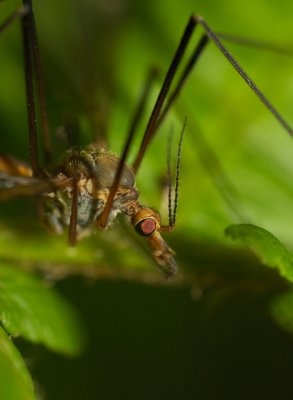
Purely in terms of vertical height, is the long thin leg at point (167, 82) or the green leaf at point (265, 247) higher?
the long thin leg at point (167, 82)

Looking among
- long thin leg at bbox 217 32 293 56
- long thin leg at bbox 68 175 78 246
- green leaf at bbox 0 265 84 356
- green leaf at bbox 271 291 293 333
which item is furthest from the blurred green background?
green leaf at bbox 271 291 293 333

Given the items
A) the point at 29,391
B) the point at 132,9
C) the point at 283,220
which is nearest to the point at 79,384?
the point at 283,220

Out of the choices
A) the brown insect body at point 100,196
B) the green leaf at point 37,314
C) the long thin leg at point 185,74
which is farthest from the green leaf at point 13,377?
the long thin leg at point 185,74

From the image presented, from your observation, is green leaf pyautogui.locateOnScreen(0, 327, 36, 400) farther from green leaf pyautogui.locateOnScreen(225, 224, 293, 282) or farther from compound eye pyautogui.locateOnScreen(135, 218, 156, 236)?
compound eye pyautogui.locateOnScreen(135, 218, 156, 236)

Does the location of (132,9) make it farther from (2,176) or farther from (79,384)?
(79,384)

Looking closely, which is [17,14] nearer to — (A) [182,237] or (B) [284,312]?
(A) [182,237]

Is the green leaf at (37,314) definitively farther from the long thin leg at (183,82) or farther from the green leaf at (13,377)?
the long thin leg at (183,82)
